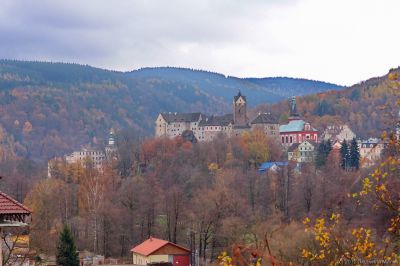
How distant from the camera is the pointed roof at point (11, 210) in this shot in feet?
29.0

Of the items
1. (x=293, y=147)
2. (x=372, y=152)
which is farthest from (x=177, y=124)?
(x=372, y=152)

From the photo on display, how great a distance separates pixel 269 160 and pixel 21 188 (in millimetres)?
32368

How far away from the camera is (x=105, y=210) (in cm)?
5488

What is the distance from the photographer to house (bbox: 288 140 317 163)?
9419cm

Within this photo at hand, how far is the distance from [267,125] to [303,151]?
11471 mm

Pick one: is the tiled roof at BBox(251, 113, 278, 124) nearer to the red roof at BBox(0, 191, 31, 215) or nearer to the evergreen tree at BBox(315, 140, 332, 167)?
the evergreen tree at BBox(315, 140, 332, 167)

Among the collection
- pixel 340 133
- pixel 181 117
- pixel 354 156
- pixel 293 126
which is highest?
pixel 181 117

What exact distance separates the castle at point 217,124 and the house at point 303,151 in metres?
7.02

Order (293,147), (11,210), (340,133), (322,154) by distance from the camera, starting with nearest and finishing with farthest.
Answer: (11,210), (322,154), (293,147), (340,133)

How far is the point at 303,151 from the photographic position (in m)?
98.8

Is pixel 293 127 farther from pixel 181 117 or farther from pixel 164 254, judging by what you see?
pixel 164 254

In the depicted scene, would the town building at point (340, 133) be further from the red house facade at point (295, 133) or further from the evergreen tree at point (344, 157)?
the evergreen tree at point (344, 157)

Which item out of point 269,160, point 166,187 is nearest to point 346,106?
point 269,160

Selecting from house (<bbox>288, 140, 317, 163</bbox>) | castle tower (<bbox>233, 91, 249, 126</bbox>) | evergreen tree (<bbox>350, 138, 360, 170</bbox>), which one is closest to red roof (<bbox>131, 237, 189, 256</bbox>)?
evergreen tree (<bbox>350, 138, 360, 170</bbox>)
